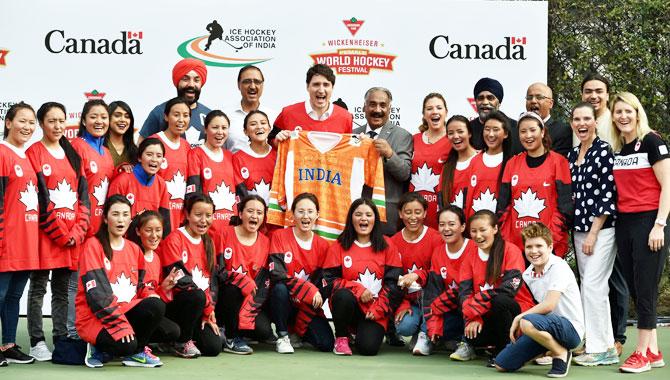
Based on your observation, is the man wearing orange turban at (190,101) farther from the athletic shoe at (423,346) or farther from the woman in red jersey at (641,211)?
the woman in red jersey at (641,211)

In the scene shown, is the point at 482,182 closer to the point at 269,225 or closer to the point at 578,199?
the point at 578,199

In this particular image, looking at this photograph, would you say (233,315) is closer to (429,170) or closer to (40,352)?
(40,352)

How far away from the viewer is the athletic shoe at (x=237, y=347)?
7.29m

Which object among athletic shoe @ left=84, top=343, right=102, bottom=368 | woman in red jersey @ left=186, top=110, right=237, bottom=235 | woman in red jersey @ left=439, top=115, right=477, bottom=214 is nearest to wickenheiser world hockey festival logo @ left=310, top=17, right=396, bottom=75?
woman in red jersey @ left=439, top=115, right=477, bottom=214

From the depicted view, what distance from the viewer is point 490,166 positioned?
7.38 m

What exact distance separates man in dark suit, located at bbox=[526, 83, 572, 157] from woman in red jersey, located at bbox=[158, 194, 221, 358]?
97.1 inches

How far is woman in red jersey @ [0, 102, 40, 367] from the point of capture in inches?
263

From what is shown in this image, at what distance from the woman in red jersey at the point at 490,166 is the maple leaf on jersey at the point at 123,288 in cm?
236

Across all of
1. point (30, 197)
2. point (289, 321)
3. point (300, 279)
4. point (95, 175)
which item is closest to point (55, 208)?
point (30, 197)

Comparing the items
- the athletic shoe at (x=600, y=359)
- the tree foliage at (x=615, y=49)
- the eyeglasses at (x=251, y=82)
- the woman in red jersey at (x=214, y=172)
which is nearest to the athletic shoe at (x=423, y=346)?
the athletic shoe at (x=600, y=359)

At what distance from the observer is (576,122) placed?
707 cm

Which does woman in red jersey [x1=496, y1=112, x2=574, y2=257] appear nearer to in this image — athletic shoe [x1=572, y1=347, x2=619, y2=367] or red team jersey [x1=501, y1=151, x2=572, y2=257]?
red team jersey [x1=501, y1=151, x2=572, y2=257]

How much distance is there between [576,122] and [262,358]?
2.56 metres

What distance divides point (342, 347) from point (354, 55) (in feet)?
10.2
